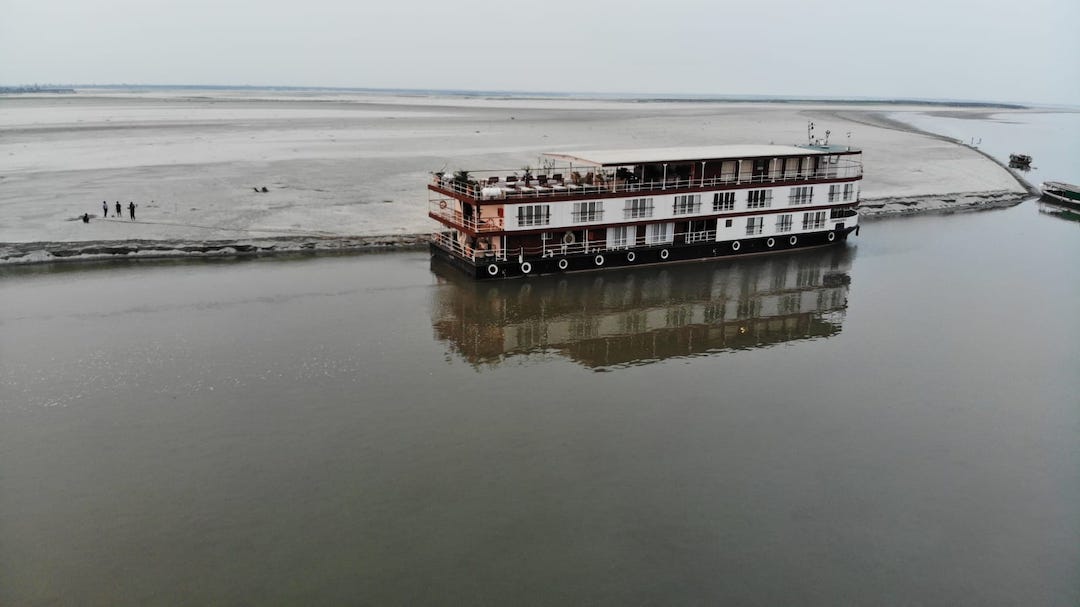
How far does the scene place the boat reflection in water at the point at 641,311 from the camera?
3294 centimetres

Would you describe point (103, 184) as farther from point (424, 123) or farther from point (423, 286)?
point (424, 123)

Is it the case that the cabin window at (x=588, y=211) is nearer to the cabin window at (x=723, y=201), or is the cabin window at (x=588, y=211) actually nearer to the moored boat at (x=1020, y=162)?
the cabin window at (x=723, y=201)

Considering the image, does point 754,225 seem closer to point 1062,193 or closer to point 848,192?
point 848,192

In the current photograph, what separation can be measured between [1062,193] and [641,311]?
5791cm

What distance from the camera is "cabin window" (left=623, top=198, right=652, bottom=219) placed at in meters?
44.3

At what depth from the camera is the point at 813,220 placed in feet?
167

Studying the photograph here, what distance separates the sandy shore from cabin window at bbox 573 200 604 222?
12816mm

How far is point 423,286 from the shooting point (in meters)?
40.8

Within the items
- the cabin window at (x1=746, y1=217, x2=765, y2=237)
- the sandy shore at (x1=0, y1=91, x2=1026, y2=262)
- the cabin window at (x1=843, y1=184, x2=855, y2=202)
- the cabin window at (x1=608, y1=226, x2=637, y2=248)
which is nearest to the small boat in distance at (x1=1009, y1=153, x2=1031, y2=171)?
the sandy shore at (x1=0, y1=91, x2=1026, y2=262)

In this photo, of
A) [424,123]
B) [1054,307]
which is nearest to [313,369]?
[1054,307]

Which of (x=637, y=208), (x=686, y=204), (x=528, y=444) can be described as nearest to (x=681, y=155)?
(x=686, y=204)

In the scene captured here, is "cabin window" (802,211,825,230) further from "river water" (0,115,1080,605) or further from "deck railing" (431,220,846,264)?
"river water" (0,115,1080,605)

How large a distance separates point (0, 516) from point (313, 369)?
11046 millimetres

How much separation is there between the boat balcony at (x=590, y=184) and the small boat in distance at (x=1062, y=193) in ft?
117
